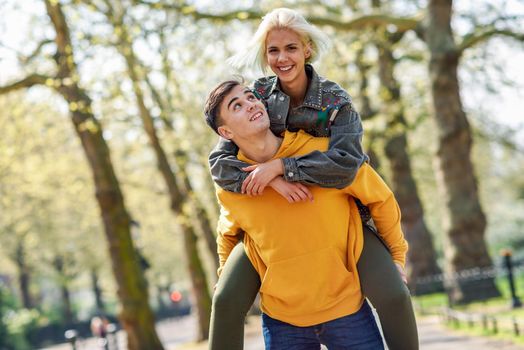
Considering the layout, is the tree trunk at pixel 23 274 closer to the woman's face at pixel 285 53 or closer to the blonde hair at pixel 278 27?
the blonde hair at pixel 278 27

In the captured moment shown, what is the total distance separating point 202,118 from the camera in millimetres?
25000

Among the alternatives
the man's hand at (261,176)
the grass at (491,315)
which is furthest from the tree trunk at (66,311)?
the man's hand at (261,176)

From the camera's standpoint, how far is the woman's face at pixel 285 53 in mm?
3787

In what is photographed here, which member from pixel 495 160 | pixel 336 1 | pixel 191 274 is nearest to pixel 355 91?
pixel 336 1

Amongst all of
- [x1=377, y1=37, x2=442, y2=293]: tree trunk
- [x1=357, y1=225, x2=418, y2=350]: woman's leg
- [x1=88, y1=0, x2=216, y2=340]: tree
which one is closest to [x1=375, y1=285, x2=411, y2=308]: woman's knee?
[x1=357, y1=225, x2=418, y2=350]: woman's leg

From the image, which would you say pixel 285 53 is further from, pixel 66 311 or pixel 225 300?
pixel 66 311

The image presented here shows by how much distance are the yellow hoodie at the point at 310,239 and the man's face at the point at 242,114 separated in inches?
6.7

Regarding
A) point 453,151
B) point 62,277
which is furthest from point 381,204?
point 62,277

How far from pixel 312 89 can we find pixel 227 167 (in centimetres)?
53

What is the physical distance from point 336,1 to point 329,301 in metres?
21.5

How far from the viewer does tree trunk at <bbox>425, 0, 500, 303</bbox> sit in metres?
16.2

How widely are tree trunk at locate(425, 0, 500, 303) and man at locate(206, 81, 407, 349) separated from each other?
508 inches

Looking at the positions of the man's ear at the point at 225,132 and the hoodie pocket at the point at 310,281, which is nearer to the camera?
the hoodie pocket at the point at 310,281

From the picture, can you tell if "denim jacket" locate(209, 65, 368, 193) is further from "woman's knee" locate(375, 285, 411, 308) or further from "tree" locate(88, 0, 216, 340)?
"tree" locate(88, 0, 216, 340)
